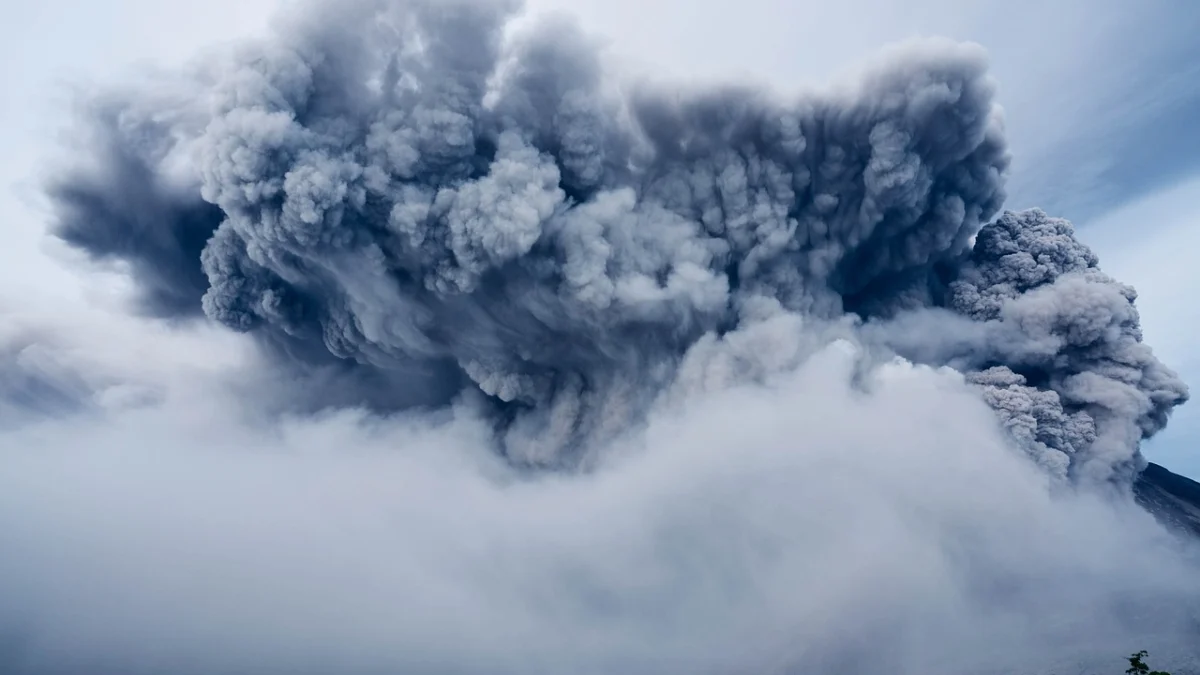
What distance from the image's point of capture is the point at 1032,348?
31344 mm

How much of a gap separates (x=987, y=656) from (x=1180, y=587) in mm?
17338

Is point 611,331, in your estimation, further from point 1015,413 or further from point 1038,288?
point 1038,288

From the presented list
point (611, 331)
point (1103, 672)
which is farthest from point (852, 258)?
point (1103, 672)

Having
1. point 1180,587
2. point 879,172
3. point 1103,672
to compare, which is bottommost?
point 1103,672

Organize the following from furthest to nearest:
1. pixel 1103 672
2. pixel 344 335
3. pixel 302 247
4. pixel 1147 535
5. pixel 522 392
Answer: pixel 1147 535
pixel 1103 672
pixel 522 392
pixel 344 335
pixel 302 247

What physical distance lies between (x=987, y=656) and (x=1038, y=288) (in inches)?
771

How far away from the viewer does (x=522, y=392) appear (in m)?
31.7

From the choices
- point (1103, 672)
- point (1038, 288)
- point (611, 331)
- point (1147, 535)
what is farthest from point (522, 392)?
point (1147, 535)

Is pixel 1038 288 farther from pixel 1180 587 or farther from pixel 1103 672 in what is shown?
pixel 1180 587

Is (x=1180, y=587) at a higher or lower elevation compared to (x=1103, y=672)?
higher

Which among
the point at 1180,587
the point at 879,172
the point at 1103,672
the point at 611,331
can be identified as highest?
A: the point at 879,172

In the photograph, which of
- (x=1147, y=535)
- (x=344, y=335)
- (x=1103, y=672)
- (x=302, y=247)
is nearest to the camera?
(x=302, y=247)

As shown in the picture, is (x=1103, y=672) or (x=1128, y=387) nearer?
(x=1128, y=387)

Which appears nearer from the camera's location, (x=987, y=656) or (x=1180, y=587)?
(x=987, y=656)
